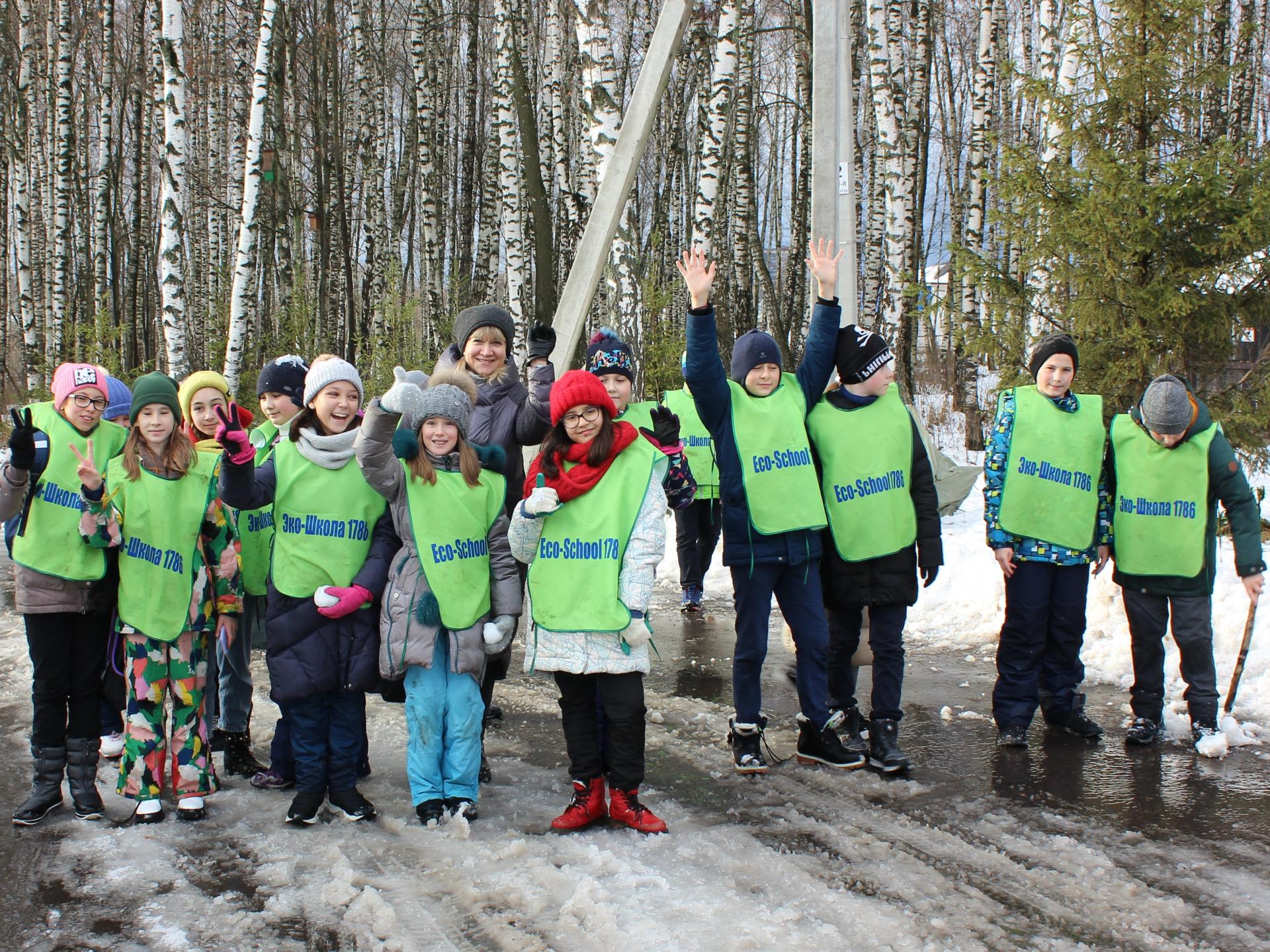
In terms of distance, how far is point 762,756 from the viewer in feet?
16.1

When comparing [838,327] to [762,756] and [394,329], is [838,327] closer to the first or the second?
[762,756]

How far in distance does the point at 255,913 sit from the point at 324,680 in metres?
0.98

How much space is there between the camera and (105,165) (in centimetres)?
1956

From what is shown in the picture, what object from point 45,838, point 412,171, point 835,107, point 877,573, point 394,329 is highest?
point 412,171

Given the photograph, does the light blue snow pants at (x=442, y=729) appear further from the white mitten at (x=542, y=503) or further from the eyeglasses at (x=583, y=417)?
the eyeglasses at (x=583, y=417)

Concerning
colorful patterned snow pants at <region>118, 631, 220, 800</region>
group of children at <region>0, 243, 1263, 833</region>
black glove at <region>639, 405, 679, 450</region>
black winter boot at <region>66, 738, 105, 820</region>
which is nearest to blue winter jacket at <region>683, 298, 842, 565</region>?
group of children at <region>0, 243, 1263, 833</region>

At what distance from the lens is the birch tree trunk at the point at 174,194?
1315cm

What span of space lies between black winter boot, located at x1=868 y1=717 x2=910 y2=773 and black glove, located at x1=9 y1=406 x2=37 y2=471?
3.82 m

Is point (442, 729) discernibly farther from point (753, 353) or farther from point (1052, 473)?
point (1052, 473)

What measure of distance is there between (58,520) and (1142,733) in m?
5.14

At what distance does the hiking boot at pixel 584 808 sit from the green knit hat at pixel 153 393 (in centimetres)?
234

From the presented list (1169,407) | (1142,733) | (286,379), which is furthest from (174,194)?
(1142,733)

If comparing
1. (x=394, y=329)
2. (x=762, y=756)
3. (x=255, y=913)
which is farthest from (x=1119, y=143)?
(x=394, y=329)

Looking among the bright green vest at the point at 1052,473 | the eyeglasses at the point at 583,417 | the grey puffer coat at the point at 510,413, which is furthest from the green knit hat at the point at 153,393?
the bright green vest at the point at 1052,473
